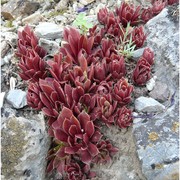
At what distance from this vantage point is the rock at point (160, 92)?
3.87 m

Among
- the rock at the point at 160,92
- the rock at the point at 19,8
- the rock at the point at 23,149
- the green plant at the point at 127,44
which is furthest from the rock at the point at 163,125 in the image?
the rock at the point at 19,8

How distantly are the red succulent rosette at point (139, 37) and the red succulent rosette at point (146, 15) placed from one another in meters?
0.51

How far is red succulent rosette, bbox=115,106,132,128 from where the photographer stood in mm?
3676

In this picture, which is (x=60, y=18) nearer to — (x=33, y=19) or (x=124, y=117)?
(x=33, y=19)

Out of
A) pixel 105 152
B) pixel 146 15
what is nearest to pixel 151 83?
pixel 105 152

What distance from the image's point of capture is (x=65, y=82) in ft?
12.7

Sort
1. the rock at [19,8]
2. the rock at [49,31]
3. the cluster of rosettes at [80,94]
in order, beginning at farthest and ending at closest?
the rock at [19,8] < the rock at [49,31] < the cluster of rosettes at [80,94]

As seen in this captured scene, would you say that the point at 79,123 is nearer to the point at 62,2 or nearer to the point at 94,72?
the point at 94,72

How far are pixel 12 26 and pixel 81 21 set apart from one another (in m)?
1.43

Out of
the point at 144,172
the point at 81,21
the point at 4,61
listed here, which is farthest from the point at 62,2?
the point at 144,172

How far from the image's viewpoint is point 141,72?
398cm

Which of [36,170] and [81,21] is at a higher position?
[81,21]

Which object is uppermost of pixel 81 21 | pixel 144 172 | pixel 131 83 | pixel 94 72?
pixel 81 21

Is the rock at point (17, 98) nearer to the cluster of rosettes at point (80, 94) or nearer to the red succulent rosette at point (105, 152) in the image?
the cluster of rosettes at point (80, 94)
